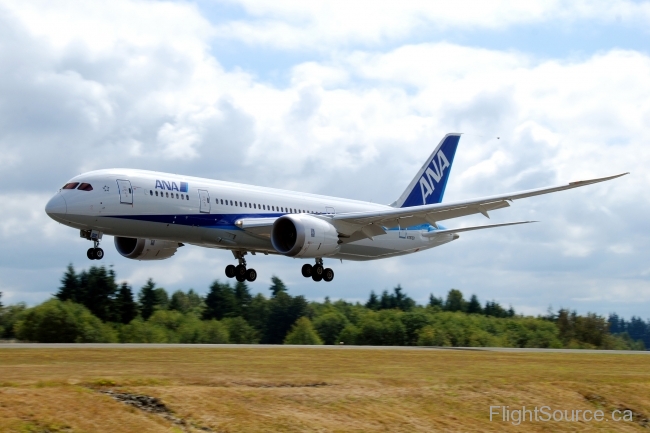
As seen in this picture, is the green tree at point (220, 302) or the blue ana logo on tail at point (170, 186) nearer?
the blue ana logo on tail at point (170, 186)

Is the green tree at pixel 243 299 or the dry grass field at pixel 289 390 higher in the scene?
the green tree at pixel 243 299

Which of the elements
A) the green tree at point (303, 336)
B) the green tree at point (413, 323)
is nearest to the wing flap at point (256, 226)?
the green tree at point (413, 323)

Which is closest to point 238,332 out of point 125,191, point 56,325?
point 56,325

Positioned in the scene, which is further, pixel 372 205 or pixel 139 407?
pixel 372 205

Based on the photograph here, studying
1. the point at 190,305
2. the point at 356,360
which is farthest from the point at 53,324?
the point at 190,305

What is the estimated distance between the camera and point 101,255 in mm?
36906

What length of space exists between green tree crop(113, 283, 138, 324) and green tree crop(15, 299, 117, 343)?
1637 cm

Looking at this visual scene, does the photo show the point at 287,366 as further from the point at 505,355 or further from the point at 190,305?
the point at 190,305

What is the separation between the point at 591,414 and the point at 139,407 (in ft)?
48.6

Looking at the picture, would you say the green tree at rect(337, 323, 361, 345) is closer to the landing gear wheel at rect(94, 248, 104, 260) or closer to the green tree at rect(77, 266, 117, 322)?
the green tree at rect(77, 266, 117, 322)

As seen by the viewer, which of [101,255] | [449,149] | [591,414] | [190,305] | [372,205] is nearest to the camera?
[591,414]

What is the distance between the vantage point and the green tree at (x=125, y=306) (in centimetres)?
7844

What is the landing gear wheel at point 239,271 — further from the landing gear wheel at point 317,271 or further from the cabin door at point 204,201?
the cabin door at point 204,201

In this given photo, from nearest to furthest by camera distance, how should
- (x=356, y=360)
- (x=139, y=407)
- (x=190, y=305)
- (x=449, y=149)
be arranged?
(x=139, y=407), (x=356, y=360), (x=449, y=149), (x=190, y=305)
